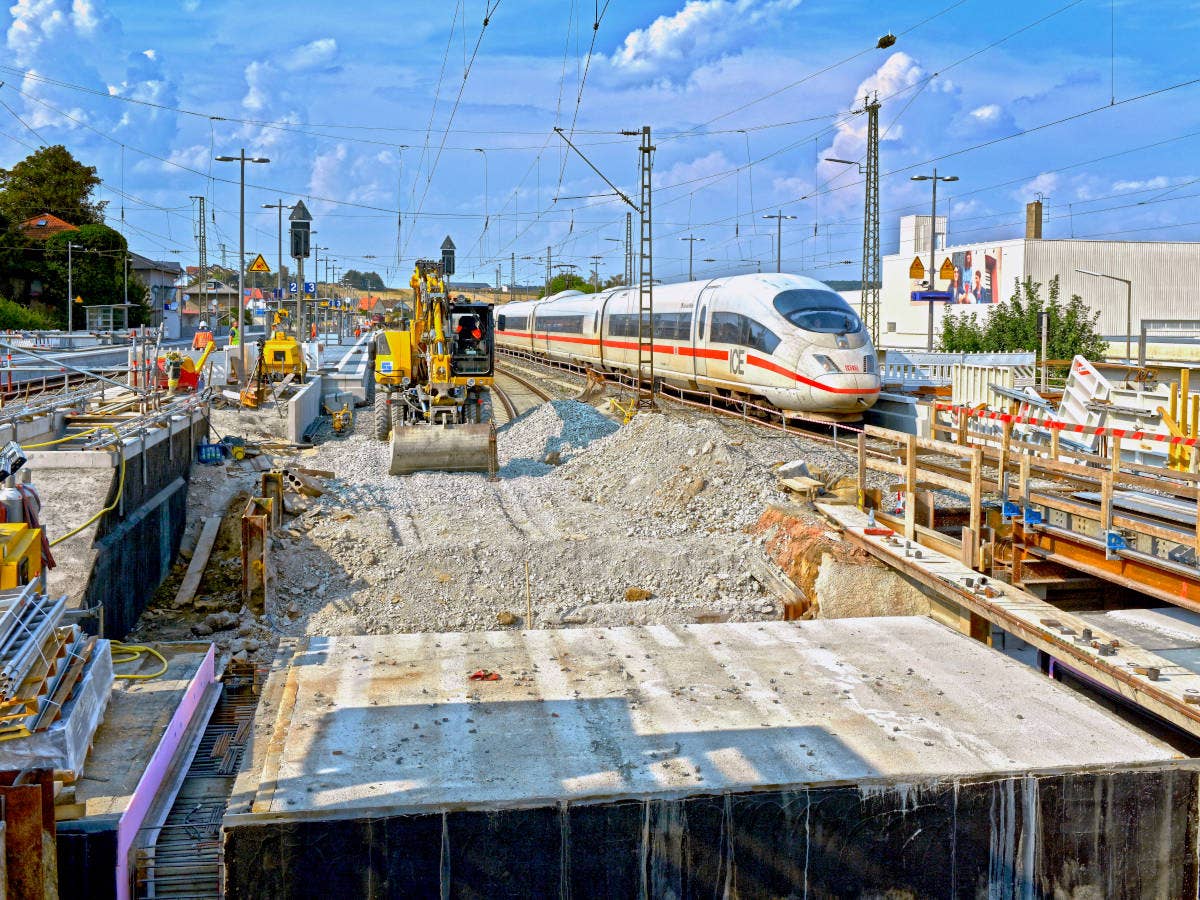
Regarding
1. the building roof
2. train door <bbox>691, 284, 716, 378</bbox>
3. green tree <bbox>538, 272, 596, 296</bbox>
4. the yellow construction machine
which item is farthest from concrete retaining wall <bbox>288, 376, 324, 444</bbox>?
green tree <bbox>538, 272, 596, 296</bbox>

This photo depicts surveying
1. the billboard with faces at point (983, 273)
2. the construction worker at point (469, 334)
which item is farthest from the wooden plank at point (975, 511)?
the billboard with faces at point (983, 273)

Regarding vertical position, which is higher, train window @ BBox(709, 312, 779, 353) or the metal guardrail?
train window @ BBox(709, 312, 779, 353)

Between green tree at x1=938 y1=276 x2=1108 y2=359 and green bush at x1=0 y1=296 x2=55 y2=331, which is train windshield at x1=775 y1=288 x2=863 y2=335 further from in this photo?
green bush at x1=0 y1=296 x2=55 y2=331

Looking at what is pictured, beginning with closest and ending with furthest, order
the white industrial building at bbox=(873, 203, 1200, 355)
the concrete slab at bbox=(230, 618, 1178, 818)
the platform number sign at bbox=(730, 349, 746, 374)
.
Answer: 1. the concrete slab at bbox=(230, 618, 1178, 818)
2. the platform number sign at bbox=(730, 349, 746, 374)
3. the white industrial building at bbox=(873, 203, 1200, 355)

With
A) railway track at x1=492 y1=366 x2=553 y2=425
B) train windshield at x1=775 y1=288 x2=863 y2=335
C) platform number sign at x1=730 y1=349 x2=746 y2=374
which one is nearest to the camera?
train windshield at x1=775 y1=288 x2=863 y2=335

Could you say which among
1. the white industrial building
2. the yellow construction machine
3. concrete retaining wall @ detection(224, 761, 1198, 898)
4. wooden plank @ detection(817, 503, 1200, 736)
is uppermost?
the white industrial building

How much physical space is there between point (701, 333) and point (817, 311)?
167 inches

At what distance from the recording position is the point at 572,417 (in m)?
26.8

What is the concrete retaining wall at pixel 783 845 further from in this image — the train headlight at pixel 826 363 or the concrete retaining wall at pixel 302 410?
the concrete retaining wall at pixel 302 410

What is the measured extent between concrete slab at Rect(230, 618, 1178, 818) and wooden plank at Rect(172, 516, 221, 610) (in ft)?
15.4

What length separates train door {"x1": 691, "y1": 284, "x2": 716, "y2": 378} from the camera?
25297 mm

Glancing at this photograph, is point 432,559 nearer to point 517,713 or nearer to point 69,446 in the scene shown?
point 69,446

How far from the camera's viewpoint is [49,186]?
69.6 m

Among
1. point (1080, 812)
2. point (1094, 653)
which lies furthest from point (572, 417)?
point (1080, 812)
